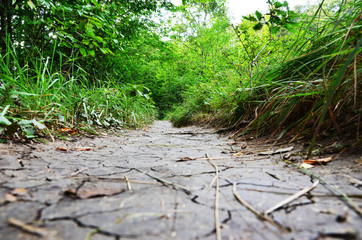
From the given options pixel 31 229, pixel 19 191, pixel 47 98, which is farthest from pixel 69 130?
pixel 31 229

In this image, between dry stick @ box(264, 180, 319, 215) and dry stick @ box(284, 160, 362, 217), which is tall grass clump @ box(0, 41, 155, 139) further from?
dry stick @ box(284, 160, 362, 217)

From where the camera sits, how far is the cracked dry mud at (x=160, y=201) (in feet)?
1.43

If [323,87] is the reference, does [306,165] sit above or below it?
below

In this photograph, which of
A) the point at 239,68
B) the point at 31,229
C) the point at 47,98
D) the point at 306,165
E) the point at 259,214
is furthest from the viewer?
the point at 239,68

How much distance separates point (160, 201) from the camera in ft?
1.96

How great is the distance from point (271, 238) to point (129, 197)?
438 millimetres

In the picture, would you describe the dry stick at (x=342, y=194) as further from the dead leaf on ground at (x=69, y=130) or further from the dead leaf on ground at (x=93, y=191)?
the dead leaf on ground at (x=69, y=130)

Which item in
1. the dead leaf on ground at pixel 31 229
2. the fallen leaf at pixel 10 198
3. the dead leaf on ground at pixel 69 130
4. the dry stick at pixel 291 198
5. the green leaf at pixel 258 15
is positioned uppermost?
the green leaf at pixel 258 15

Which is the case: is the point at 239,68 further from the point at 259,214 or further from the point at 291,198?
the point at 259,214

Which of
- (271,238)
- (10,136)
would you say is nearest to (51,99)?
(10,136)

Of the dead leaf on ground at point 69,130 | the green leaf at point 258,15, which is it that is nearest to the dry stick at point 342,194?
the green leaf at point 258,15

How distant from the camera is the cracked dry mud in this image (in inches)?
17.1

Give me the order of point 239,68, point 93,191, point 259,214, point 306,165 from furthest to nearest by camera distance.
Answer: point 239,68, point 306,165, point 93,191, point 259,214

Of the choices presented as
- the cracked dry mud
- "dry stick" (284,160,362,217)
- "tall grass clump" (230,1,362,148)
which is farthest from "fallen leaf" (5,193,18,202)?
"tall grass clump" (230,1,362,148)
